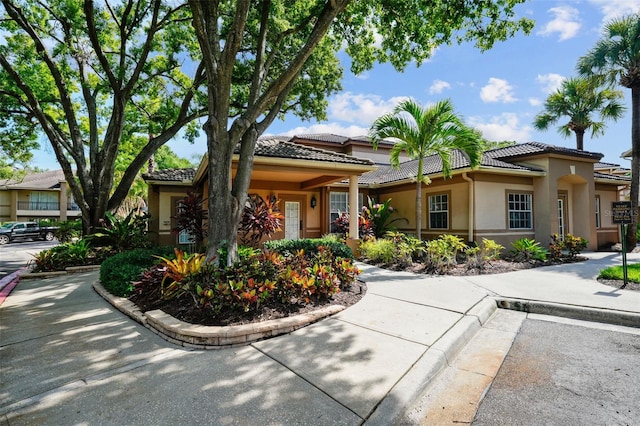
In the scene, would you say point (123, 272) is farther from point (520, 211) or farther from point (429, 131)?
point (520, 211)

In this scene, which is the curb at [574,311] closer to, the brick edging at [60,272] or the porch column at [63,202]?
the brick edging at [60,272]

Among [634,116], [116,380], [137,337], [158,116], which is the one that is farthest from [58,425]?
[634,116]

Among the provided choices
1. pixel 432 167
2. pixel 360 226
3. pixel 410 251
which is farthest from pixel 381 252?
pixel 432 167

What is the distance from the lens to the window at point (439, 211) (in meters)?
13.1

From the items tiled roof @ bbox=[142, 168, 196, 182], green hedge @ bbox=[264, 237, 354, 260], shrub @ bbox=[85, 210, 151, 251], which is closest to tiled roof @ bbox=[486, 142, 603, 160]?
green hedge @ bbox=[264, 237, 354, 260]

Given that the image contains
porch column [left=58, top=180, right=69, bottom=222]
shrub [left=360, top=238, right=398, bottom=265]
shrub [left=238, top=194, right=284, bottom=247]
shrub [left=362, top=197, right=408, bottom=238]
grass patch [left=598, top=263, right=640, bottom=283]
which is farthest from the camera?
porch column [left=58, top=180, right=69, bottom=222]

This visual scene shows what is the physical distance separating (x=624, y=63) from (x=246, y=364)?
1773 cm

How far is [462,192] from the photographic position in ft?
40.1

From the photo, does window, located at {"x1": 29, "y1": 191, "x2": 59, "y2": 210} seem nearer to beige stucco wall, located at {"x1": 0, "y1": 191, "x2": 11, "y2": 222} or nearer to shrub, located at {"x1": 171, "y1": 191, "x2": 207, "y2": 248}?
beige stucco wall, located at {"x1": 0, "y1": 191, "x2": 11, "y2": 222}

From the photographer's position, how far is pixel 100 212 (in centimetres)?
1210

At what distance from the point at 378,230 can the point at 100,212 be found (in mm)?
11375

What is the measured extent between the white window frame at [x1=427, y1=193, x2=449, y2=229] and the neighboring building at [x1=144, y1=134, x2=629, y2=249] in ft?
0.14

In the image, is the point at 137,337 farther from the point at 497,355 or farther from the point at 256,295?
the point at 497,355

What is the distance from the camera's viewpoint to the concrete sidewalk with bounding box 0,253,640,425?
250cm
